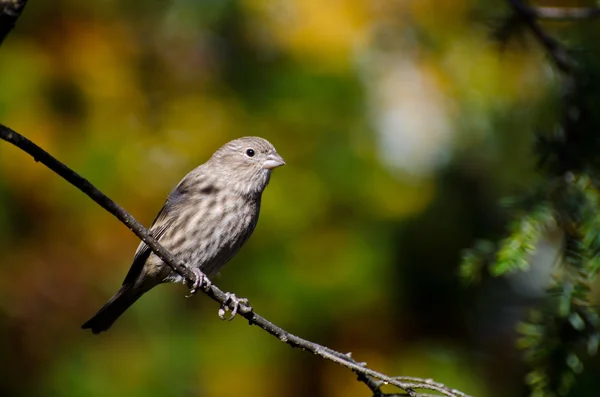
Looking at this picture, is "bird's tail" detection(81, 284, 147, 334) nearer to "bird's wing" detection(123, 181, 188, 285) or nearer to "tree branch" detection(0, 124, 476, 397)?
"bird's wing" detection(123, 181, 188, 285)

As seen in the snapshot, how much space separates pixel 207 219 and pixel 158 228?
1.16 ft

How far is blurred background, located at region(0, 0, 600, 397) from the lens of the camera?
464 centimetres

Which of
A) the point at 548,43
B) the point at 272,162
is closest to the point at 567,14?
the point at 548,43

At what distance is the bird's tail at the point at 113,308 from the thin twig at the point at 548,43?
7.48 ft

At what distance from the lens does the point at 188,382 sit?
457cm

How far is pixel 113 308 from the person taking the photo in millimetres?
4203

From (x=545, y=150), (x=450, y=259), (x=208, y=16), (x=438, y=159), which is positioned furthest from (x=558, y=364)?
(x=208, y=16)

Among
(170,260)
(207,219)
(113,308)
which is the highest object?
(207,219)

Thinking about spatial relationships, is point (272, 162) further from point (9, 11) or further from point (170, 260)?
point (9, 11)

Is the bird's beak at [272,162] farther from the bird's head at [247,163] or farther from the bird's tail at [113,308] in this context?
the bird's tail at [113,308]

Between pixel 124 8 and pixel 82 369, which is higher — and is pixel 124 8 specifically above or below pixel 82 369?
above

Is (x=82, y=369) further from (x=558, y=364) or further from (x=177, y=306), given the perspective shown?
(x=558, y=364)

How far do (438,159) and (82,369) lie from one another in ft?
8.53

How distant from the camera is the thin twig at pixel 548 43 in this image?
3.38 metres
